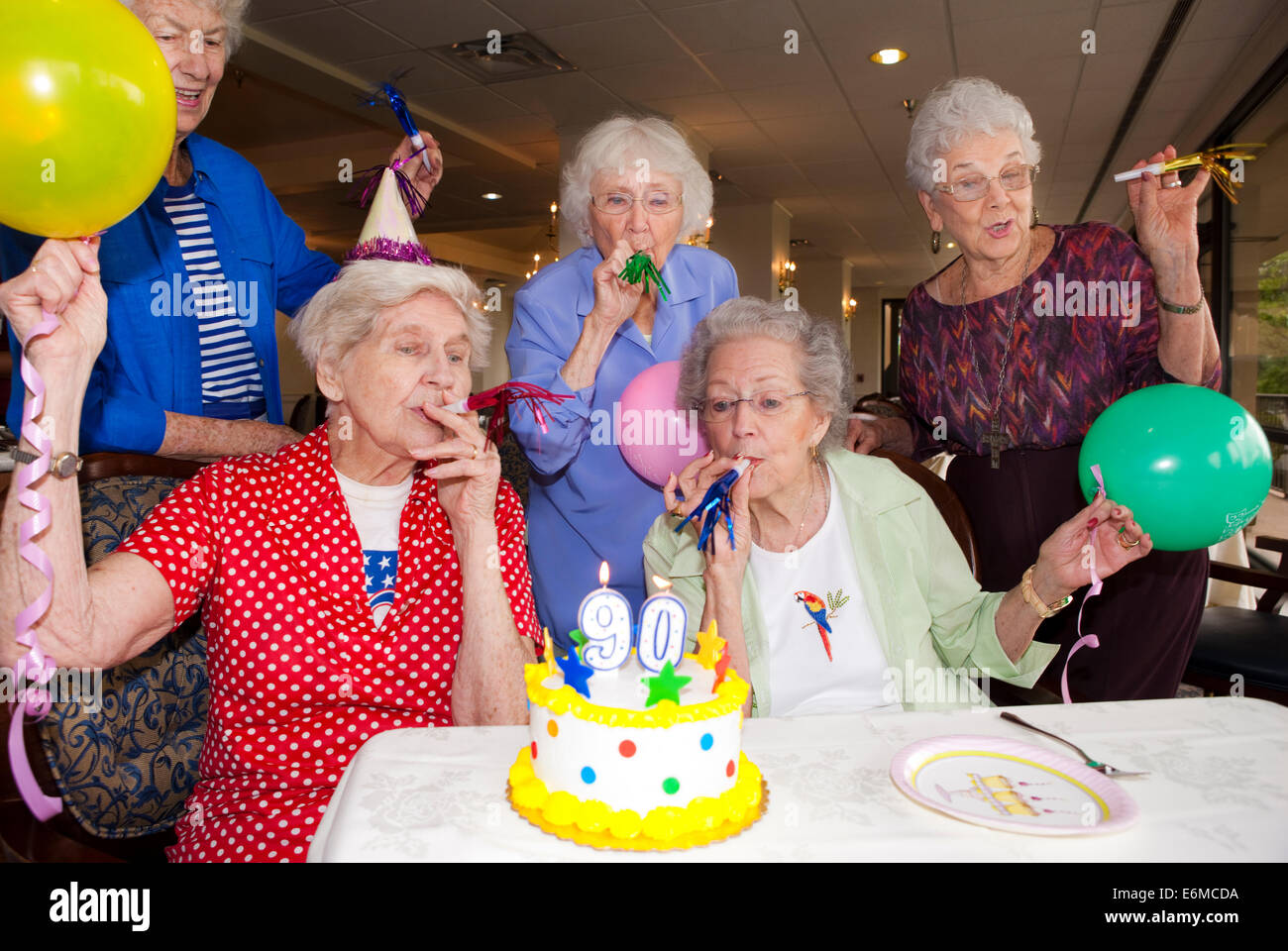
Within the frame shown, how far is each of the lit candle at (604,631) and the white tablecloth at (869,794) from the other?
8.2 inches

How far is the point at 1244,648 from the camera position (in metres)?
3.00

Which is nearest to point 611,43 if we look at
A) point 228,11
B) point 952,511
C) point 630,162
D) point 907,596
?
point 630,162

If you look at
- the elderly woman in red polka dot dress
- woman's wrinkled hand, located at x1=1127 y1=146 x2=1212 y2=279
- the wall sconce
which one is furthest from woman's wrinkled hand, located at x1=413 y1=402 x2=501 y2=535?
the wall sconce

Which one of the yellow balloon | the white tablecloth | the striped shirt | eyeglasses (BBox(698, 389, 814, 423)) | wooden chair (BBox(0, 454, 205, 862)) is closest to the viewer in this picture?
the white tablecloth

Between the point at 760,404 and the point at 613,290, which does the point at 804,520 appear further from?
the point at 613,290

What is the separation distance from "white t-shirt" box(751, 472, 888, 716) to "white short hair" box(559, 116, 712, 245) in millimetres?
991

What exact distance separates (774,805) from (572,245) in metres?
6.99

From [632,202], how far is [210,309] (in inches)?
41.0

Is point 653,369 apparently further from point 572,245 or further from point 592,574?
point 572,245

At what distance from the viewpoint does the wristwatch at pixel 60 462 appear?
3.71ft

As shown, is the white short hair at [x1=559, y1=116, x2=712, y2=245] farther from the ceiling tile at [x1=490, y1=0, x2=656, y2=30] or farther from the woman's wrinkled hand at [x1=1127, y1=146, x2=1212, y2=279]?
the ceiling tile at [x1=490, y1=0, x2=656, y2=30]

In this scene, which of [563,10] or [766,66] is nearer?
[563,10]

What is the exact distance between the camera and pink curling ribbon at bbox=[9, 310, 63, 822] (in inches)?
44.4
